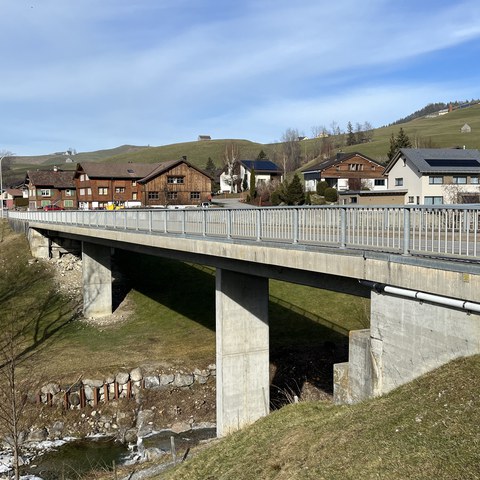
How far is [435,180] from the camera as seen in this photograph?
A: 2062 inches

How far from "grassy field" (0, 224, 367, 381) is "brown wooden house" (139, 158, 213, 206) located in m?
33.8

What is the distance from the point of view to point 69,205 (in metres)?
80.7

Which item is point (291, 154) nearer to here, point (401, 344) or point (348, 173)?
point (348, 173)

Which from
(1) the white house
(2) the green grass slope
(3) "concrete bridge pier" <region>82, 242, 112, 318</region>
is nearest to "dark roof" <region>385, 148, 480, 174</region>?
(3) "concrete bridge pier" <region>82, 242, 112, 318</region>

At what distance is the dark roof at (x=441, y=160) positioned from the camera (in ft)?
171

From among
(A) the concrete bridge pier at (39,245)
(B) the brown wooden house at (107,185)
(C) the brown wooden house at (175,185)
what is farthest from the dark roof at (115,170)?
(A) the concrete bridge pier at (39,245)

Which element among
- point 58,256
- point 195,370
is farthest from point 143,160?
point 195,370

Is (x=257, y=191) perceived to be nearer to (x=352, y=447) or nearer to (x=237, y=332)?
(x=237, y=332)

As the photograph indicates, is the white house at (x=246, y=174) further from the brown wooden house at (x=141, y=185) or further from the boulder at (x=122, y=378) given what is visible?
the boulder at (x=122, y=378)

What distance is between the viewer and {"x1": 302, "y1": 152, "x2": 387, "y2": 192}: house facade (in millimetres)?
77562

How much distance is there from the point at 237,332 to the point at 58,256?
2498cm

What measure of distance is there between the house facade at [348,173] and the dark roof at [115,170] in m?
27.0

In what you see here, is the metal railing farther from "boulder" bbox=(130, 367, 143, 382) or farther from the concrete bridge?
"boulder" bbox=(130, 367, 143, 382)

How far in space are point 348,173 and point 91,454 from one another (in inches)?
2734
